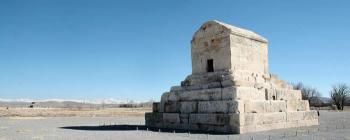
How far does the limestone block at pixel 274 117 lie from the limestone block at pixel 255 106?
0.29 metres

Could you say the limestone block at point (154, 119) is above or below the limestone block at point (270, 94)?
below

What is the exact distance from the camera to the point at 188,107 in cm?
1366

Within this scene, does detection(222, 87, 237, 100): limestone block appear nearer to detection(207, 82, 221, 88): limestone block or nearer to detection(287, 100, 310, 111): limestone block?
detection(207, 82, 221, 88): limestone block

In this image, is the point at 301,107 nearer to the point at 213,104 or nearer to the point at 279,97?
the point at 279,97

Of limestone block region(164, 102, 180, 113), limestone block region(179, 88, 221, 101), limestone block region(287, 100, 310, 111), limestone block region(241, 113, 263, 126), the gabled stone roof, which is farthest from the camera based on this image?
limestone block region(287, 100, 310, 111)

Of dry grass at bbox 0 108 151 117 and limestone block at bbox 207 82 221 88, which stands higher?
limestone block at bbox 207 82 221 88

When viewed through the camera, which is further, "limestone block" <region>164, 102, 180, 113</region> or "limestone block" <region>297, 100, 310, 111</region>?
"limestone block" <region>297, 100, 310, 111</region>

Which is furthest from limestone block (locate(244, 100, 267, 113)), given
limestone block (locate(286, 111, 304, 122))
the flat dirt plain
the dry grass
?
the dry grass

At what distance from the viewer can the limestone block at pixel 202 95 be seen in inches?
508

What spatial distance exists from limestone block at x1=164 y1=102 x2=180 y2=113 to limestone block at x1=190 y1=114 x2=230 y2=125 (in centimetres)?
121

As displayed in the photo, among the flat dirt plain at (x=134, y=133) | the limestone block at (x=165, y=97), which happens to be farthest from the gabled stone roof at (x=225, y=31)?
the flat dirt plain at (x=134, y=133)

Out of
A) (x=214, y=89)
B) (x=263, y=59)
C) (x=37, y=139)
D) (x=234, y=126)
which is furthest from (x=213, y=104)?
(x=37, y=139)

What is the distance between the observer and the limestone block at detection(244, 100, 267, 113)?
1217 centimetres

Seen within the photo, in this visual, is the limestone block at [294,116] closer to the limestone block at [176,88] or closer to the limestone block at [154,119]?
the limestone block at [176,88]
